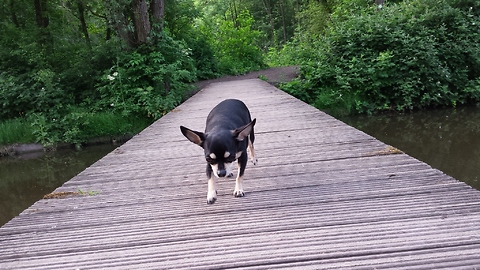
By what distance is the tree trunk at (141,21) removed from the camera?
10.4 m

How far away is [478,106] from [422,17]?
322 cm

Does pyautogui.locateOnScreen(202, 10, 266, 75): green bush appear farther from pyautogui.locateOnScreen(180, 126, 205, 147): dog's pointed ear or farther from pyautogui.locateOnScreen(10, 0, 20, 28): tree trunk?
pyautogui.locateOnScreen(180, 126, 205, 147): dog's pointed ear

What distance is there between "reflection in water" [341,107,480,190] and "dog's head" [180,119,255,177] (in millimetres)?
3857

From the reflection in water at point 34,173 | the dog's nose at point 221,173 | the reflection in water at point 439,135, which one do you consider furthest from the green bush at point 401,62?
the dog's nose at point 221,173

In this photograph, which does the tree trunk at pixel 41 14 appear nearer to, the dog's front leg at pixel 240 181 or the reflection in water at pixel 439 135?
the reflection in water at pixel 439 135

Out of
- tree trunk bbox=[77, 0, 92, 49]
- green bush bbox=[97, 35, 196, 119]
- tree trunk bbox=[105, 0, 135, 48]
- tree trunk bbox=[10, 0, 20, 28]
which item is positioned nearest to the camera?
tree trunk bbox=[105, 0, 135, 48]

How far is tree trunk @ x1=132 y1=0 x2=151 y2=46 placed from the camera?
34.1ft

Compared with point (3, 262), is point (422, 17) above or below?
above

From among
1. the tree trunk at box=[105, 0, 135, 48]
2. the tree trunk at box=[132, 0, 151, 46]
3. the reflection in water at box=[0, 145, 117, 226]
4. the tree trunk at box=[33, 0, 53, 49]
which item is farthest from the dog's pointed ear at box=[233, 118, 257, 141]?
the tree trunk at box=[33, 0, 53, 49]

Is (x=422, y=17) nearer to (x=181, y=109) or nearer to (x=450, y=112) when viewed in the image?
(x=450, y=112)

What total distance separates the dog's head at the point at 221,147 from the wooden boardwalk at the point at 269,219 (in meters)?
0.28

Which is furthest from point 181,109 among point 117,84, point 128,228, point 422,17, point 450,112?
point 422,17

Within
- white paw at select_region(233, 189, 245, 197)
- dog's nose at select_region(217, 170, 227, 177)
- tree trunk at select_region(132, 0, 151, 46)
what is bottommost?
white paw at select_region(233, 189, 245, 197)

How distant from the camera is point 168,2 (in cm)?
1465
